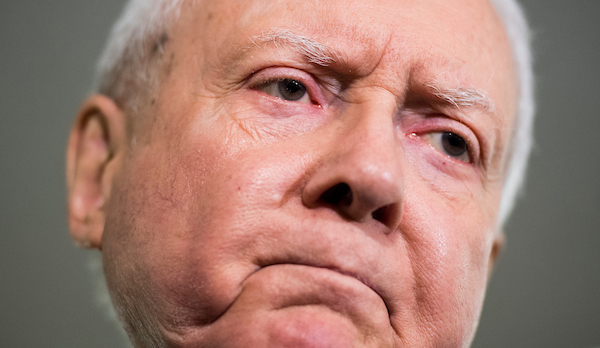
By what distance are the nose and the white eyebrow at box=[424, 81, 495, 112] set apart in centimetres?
18

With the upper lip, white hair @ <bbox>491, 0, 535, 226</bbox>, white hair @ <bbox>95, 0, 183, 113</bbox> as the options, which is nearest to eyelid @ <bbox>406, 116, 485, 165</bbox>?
white hair @ <bbox>491, 0, 535, 226</bbox>

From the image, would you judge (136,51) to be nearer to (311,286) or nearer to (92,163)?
(92,163)

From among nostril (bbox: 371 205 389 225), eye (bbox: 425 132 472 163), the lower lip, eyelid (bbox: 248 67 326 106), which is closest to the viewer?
the lower lip

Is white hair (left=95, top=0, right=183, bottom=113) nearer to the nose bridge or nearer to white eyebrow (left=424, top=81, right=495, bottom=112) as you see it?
the nose bridge

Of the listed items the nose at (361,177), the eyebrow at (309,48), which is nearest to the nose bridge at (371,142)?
the nose at (361,177)

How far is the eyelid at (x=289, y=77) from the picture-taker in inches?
40.2

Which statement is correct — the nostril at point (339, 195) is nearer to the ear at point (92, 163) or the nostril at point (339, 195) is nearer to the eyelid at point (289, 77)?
the eyelid at point (289, 77)

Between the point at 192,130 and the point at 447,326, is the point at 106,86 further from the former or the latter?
the point at 447,326

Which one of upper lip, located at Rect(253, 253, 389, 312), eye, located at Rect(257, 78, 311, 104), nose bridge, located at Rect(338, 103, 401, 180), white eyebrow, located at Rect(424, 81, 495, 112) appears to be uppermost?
white eyebrow, located at Rect(424, 81, 495, 112)

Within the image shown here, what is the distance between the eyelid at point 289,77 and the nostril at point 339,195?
22 centimetres

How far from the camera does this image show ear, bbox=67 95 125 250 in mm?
1181

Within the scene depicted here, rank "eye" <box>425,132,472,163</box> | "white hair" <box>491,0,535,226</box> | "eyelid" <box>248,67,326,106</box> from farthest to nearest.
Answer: "white hair" <box>491,0,535,226</box> → "eye" <box>425,132,472,163</box> → "eyelid" <box>248,67,326,106</box>

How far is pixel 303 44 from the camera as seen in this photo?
39.2 inches

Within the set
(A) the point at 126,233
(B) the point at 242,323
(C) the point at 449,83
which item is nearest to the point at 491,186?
(C) the point at 449,83
